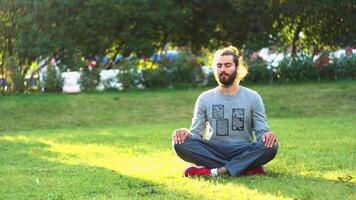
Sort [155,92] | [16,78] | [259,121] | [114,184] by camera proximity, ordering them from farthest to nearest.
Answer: [16,78], [155,92], [259,121], [114,184]

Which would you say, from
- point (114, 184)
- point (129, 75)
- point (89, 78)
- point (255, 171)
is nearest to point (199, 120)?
point (255, 171)

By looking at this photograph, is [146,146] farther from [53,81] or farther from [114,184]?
[53,81]

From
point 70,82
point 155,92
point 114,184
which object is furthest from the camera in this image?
point 70,82

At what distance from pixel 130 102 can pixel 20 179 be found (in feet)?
28.4

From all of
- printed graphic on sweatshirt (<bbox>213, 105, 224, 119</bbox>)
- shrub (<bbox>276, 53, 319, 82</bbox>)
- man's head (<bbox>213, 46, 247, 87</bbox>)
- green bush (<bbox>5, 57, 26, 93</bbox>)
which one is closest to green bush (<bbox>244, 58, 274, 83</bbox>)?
shrub (<bbox>276, 53, 319, 82</bbox>)

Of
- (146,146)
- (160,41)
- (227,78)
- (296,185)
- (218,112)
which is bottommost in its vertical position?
(146,146)

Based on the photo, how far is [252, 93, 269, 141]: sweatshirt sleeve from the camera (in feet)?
22.7

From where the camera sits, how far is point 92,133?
1188 cm

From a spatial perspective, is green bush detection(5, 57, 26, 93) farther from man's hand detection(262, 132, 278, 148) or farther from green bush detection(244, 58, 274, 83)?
man's hand detection(262, 132, 278, 148)

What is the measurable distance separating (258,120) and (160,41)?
45.0ft

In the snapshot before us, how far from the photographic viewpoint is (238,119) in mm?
6957

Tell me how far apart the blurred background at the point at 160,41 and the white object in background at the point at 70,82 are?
0.03 meters

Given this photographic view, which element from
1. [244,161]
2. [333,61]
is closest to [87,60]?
[333,61]

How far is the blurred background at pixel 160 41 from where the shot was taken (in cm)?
1775
